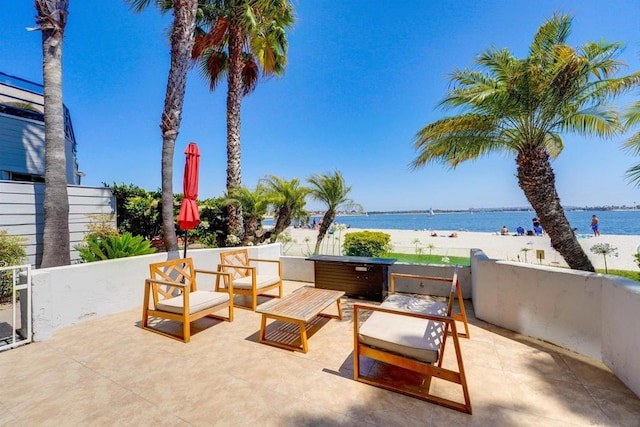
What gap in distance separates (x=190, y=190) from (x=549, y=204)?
680 centimetres

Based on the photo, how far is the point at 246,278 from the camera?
480cm

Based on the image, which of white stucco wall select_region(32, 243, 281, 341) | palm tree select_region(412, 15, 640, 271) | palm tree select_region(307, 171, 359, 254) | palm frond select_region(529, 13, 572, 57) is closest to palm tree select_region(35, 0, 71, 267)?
white stucco wall select_region(32, 243, 281, 341)

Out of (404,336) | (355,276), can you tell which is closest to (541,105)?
(355,276)

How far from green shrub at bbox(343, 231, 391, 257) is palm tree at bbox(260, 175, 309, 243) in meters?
2.25

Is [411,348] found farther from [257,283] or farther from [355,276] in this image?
[257,283]

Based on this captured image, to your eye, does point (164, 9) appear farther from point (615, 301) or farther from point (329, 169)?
point (615, 301)

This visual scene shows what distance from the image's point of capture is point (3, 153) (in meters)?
7.43

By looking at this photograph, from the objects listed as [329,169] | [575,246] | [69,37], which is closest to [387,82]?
[329,169]

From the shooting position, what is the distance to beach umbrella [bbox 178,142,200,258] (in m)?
4.88

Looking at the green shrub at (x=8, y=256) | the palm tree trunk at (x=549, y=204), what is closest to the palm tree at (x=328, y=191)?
the palm tree trunk at (x=549, y=204)

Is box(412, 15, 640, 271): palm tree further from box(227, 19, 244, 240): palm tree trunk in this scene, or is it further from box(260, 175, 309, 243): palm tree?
box(227, 19, 244, 240): palm tree trunk

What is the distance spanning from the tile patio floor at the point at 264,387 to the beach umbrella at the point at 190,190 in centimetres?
211

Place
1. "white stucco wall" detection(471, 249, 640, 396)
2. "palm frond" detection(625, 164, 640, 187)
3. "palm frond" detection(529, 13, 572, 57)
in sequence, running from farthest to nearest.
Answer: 1. "palm frond" detection(529, 13, 572, 57)
2. "palm frond" detection(625, 164, 640, 187)
3. "white stucco wall" detection(471, 249, 640, 396)

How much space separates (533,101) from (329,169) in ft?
21.4
